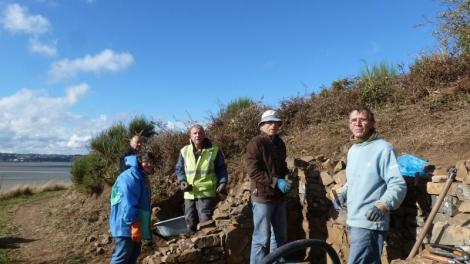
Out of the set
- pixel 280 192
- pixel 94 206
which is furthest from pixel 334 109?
pixel 94 206

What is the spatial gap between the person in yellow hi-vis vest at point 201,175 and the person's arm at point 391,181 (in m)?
3.07

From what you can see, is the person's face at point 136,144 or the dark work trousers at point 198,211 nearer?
the dark work trousers at point 198,211

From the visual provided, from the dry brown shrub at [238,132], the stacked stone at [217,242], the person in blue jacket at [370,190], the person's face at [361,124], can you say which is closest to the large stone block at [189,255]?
the stacked stone at [217,242]

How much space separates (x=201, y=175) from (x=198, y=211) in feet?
1.84

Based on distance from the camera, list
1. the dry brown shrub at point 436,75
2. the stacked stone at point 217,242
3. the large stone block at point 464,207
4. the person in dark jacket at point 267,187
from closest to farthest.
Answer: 1. the large stone block at point 464,207
2. the person in dark jacket at point 267,187
3. the stacked stone at point 217,242
4. the dry brown shrub at point 436,75

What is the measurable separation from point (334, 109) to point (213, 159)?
4582 millimetres

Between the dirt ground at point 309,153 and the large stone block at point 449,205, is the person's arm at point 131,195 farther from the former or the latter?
the dirt ground at point 309,153

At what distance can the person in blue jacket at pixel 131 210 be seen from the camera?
4789 mm

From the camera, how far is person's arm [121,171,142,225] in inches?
188

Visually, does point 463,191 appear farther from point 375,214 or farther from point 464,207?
point 375,214

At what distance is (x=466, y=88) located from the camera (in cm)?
879

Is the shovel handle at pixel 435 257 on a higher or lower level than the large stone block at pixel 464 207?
lower

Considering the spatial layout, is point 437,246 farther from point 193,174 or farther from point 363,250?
point 193,174

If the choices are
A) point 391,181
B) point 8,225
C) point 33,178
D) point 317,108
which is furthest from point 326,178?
point 33,178
